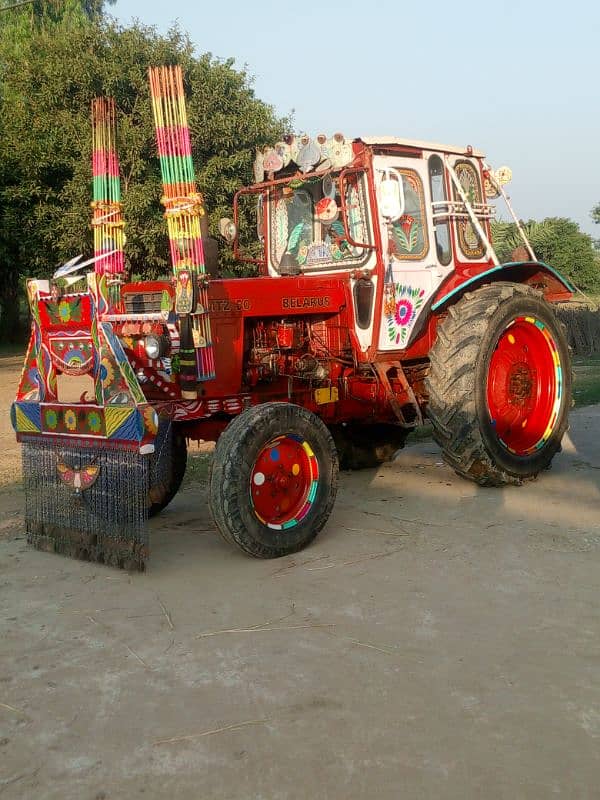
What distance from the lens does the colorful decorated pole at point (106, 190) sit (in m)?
6.17

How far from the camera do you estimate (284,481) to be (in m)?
5.39

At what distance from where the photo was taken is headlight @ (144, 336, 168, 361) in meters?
5.59

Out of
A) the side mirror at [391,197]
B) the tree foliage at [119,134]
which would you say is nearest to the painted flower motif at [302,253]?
the side mirror at [391,197]

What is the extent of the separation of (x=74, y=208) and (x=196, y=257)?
13477 mm

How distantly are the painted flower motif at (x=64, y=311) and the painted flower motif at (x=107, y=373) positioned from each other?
1.50 feet

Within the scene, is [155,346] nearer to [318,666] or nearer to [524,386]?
[318,666]

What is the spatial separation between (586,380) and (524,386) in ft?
26.1

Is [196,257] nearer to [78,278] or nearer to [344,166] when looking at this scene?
[78,278]

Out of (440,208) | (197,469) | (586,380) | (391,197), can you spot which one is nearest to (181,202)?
(391,197)

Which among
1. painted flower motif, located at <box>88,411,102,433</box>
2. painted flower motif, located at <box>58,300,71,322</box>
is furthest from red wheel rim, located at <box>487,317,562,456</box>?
painted flower motif, located at <box>58,300,71,322</box>

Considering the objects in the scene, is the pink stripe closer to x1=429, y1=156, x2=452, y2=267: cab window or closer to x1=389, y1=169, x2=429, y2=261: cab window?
x1=389, y1=169, x2=429, y2=261: cab window

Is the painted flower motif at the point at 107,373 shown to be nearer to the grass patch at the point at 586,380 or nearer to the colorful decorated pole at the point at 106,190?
the colorful decorated pole at the point at 106,190

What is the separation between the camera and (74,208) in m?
18.1

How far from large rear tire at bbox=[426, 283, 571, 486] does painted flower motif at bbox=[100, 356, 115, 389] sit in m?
2.50
